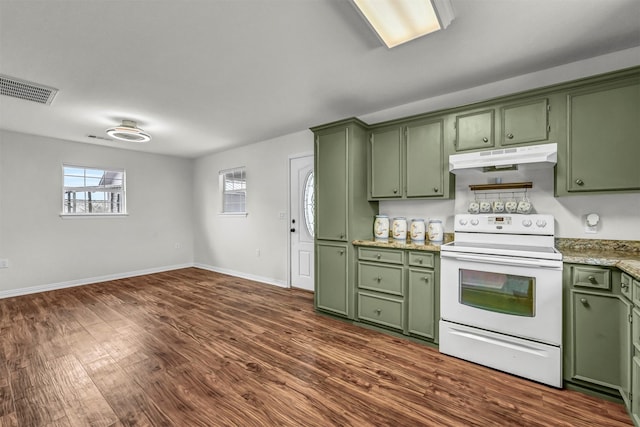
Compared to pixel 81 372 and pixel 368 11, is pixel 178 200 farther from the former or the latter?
pixel 368 11

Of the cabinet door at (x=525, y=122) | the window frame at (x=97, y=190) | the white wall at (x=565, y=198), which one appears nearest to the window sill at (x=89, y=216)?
the window frame at (x=97, y=190)

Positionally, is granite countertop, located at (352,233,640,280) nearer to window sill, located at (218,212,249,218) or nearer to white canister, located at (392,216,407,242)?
white canister, located at (392,216,407,242)

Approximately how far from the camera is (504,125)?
242cm

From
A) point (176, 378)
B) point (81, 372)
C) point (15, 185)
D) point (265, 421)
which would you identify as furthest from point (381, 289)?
point (15, 185)

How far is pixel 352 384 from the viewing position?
202 cm

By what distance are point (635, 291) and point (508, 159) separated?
116 centimetres

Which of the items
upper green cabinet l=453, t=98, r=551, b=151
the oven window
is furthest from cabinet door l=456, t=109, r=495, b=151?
the oven window

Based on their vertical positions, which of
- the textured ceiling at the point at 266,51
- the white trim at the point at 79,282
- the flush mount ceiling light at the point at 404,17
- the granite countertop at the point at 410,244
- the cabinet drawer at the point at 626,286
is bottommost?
the white trim at the point at 79,282

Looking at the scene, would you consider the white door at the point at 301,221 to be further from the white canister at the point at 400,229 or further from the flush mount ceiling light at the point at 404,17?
the flush mount ceiling light at the point at 404,17

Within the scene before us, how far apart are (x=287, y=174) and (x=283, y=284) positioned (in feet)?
5.96

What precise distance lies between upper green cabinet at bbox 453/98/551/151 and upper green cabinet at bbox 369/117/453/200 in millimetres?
211

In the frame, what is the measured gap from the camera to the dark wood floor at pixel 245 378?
1717 millimetres

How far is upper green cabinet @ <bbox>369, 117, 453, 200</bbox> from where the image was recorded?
109 inches

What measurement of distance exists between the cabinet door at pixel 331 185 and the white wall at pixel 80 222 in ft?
13.7
